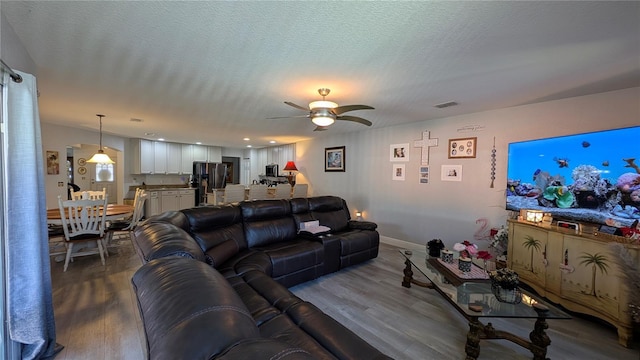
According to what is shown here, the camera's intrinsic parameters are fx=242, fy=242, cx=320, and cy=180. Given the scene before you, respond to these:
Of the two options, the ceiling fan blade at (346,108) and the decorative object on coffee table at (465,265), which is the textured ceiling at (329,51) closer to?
the ceiling fan blade at (346,108)

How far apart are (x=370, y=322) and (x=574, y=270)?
6.71 ft

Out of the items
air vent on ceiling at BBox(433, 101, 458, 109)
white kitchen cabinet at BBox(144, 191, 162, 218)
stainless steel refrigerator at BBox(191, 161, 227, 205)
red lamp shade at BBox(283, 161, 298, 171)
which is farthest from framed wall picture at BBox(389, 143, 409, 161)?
white kitchen cabinet at BBox(144, 191, 162, 218)

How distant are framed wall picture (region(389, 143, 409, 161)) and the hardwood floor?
7.38ft

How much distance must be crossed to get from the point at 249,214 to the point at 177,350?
8.84 ft

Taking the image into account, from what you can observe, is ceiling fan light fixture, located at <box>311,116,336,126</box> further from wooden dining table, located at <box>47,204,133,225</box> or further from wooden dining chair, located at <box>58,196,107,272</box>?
wooden dining table, located at <box>47,204,133,225</box>

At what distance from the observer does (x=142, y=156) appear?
6789mm

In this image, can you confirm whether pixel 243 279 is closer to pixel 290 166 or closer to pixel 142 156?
pixel 290 166

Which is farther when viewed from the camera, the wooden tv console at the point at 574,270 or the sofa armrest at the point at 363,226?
the sofa armrest at the point at 363,226

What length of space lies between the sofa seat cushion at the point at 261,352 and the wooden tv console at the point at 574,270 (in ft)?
9.71

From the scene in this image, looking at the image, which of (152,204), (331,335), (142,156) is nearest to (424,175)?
(331,335)

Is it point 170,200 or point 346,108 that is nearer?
point 346,108

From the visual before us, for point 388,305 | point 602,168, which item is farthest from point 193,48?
point 602,168

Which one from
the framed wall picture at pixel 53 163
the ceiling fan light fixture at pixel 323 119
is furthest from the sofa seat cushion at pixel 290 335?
the framed wall picture at pixel 53 163

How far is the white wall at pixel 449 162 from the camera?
2.76 m
